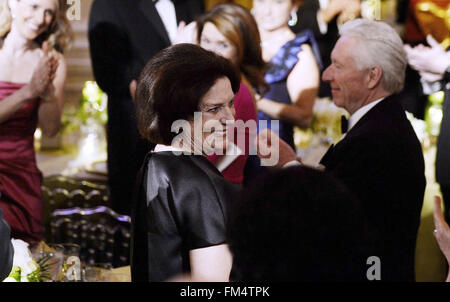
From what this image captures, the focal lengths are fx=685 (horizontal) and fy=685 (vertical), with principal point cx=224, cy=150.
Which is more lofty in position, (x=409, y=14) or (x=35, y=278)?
(x=409, y=14)

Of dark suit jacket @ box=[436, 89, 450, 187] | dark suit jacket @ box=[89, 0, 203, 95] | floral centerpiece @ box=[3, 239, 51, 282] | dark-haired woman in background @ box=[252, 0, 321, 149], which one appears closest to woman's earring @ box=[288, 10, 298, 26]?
dark-haired woman in background @ box=[252, 0, 321, 149]

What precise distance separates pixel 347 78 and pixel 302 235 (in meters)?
1.44

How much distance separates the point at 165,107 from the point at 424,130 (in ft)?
7.98

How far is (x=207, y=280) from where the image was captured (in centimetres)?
196

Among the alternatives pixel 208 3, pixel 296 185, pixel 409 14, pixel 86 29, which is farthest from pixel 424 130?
pixel 296 185

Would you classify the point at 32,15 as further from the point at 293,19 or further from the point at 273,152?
the point at 293,19

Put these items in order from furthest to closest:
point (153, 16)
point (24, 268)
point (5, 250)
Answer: point (153, 16), point (24, 268), point (5, 250)

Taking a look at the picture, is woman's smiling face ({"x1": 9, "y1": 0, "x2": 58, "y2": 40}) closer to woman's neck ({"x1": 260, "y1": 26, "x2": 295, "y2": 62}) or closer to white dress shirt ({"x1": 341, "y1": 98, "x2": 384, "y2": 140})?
woman's neck ({"x1": 260, "y1": 26, "x2": 295, "y2": 62})

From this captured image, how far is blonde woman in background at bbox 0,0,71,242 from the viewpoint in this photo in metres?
3.20

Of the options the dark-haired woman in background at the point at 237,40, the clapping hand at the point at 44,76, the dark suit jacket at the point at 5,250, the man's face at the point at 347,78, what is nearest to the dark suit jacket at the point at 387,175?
the man's face at the point at 347,78

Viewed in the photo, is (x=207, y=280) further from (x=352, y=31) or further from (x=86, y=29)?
(x=86, y=29)

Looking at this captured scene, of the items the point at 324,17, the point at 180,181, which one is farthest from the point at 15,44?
the point at 324,17

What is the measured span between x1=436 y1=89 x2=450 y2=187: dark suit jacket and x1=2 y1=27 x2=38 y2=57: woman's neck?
1.94 metres

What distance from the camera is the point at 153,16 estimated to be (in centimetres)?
345
